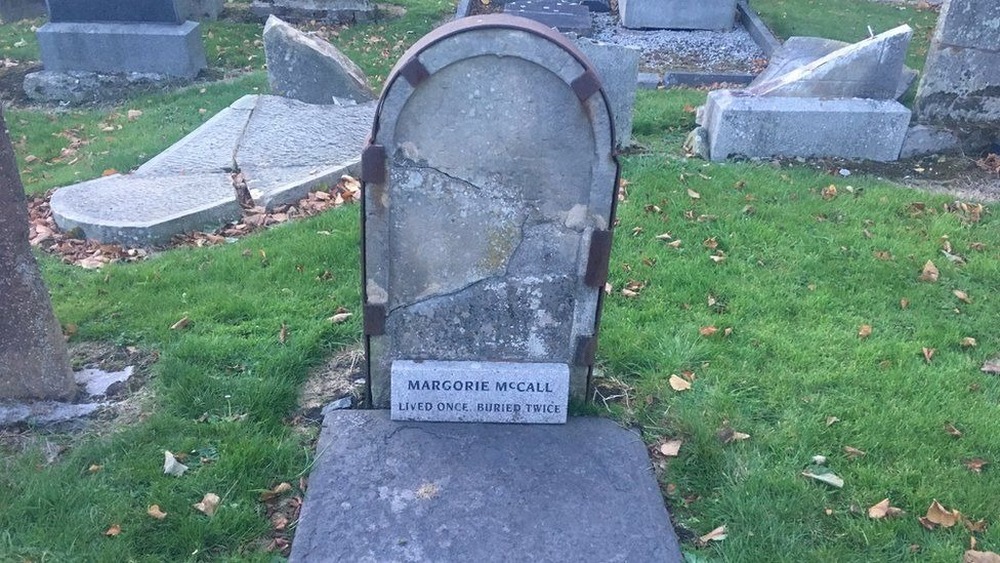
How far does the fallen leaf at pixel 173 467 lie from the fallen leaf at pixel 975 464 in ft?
10.1

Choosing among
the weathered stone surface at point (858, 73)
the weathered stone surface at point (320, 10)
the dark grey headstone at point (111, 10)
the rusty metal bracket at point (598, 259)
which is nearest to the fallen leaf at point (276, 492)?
the rusty metal bracket at point (598, 259)

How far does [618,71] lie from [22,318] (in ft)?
14.9

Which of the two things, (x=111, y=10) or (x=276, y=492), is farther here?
(x=111, y=10)

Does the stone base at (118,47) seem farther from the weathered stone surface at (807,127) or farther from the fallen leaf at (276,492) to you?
the fallen leaf at (276,492)

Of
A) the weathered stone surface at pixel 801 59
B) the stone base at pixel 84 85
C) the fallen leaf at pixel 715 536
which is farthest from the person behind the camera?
the stone base at pixel 84 85

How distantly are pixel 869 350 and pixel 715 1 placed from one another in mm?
8484

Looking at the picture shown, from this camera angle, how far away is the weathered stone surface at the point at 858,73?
6375mm

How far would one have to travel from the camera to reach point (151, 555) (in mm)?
2723

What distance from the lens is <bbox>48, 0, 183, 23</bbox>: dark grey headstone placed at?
28.1ft

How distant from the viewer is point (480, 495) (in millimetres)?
2996

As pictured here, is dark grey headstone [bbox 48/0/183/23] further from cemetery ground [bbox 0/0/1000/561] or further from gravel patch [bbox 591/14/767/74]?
gravel patch [bbox 591/14/767/74]

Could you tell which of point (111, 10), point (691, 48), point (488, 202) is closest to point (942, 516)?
point (488, 202)

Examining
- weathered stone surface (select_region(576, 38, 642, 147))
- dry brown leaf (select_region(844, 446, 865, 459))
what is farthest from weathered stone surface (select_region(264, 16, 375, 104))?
dry brown leaf (select_region(844, 446, 865, 459))

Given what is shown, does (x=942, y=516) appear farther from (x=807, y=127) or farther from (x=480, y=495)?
(x=807, y=127)
